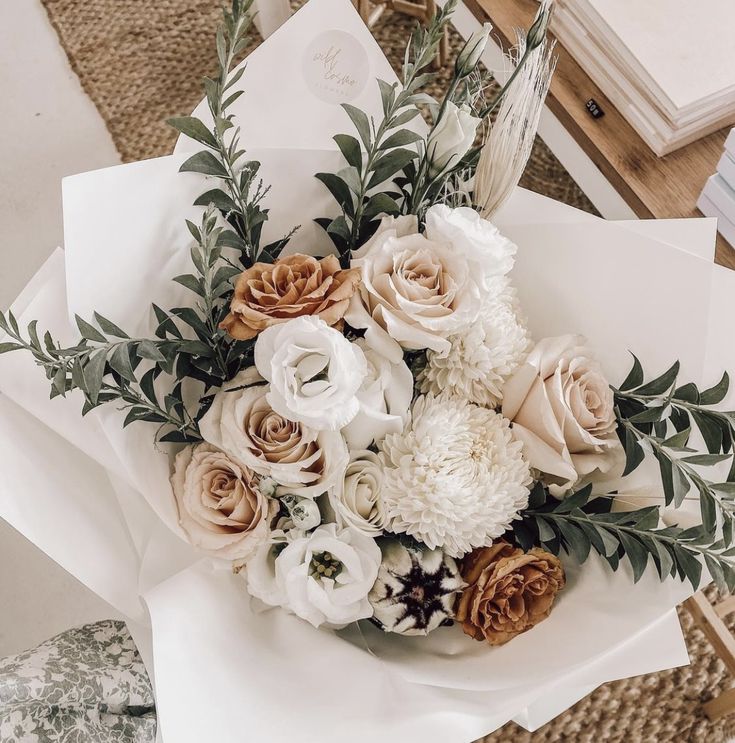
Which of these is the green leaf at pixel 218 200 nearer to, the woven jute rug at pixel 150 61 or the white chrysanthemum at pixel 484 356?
the white chrysanthemum at pixel 484 356

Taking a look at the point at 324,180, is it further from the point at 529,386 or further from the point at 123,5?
the point at 123,5

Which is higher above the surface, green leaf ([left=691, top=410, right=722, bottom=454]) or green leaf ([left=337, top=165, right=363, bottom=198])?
green leaf ([left=337, top=165, right=363, bottom=198])

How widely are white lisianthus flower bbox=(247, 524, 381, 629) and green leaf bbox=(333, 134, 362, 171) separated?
0.84 feet

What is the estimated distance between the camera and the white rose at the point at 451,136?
20.0 inches

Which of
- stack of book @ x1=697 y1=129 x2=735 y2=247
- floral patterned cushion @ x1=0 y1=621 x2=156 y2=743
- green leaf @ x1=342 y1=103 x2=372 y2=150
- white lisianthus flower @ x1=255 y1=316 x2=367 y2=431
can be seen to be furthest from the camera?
stack of book @ x1=697 y1=129 x2=735 y2=247

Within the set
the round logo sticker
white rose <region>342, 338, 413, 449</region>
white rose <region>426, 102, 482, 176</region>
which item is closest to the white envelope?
the round logo sticker

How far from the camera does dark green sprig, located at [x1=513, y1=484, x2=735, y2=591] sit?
1.63 ft

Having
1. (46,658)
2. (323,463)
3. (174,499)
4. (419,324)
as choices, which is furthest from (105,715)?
(419,324)

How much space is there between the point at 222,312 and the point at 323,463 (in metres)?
0.15

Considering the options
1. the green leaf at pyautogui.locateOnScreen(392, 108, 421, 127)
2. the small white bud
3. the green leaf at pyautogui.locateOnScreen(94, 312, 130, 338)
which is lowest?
the green leaf at pyautogui.locateOnScreen(392, 108, 421, 127)

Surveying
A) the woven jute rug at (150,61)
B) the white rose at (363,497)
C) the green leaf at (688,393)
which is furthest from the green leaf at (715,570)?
the woven jute rug at (150,61)

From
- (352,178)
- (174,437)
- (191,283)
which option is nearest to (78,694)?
(174,437)

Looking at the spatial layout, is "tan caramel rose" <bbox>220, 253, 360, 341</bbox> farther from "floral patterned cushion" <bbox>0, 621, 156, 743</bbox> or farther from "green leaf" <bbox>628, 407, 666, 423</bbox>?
"floral patterned cushion" <bbox>0, 621, 156, 743</bbox>

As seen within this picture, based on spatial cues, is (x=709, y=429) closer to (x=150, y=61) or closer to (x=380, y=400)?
(x=380, y=400)
